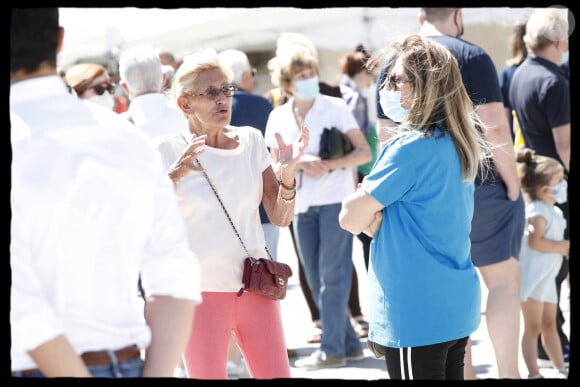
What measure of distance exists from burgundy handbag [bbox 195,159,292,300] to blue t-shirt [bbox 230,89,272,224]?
6.98ft

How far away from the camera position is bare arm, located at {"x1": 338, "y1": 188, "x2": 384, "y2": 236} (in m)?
3.36

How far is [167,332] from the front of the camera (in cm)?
221

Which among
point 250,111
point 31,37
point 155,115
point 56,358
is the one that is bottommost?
point 250,111

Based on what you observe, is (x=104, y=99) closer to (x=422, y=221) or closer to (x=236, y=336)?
(x=236, y=336)

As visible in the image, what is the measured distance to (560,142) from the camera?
5.60 m

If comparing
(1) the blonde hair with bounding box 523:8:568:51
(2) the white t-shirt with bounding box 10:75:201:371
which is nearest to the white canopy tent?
(1) the blonde hair with bounding box 523:8:568:51

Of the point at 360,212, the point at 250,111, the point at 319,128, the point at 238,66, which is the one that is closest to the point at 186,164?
the point at 360,212

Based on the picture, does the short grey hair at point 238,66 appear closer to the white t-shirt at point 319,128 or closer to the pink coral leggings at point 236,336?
the white t-shirt at point 319,128

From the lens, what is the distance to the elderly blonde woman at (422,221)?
3.34 metres

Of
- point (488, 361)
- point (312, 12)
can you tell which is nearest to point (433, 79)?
point (488, 361)

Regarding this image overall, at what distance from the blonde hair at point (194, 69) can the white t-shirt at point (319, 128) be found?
2057mm

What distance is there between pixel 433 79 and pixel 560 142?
2.40 meters

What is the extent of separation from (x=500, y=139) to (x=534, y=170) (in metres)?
0.99

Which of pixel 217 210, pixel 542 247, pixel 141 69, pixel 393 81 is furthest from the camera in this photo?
pixel 542 247
